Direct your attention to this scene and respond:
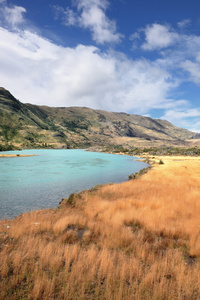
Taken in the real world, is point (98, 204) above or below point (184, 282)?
below

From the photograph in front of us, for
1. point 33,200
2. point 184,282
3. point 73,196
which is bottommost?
point 33,200

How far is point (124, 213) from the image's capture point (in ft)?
28.2

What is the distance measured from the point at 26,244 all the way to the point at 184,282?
4.96 m

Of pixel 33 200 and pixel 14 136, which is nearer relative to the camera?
pixel 33 200

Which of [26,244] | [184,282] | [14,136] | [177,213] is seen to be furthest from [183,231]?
[14,136]

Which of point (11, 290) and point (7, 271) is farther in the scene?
point (7, 271)

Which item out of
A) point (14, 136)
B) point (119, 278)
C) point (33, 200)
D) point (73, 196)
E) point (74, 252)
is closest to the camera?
point (119, 278)

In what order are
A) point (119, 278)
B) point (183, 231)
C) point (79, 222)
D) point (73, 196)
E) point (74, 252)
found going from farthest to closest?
point (73, 196) < point (79, 222) < point (183, 231) < point (74, 252) < point (119, 278)

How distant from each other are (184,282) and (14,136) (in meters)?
206

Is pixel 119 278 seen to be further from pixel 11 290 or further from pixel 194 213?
pixel 194 213

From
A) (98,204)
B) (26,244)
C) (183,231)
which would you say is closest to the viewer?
(26,244)

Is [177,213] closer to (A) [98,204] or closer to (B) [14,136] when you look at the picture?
(A) [98,204]

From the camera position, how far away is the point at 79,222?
782cm

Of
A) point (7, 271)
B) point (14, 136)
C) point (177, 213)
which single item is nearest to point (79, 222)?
point (7, 271)
